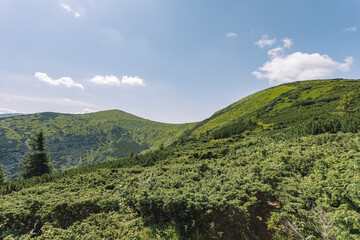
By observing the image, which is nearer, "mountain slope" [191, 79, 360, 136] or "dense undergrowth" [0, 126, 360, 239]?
"dense undergrowth" [0, 126, 360, 239]

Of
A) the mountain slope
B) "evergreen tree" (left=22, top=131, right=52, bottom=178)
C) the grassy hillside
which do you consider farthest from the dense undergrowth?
the grassy hillside

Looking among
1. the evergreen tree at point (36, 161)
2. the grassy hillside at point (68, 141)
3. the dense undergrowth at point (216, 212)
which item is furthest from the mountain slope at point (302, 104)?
the grassy hillside at point (68, 141)

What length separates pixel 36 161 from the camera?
3216cm

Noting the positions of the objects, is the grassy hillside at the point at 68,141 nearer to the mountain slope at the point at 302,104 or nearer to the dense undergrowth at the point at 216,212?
the mountain slope at the point at 302,104

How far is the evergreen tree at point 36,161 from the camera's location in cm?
3166

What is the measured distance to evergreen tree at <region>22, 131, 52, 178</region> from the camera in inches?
1246

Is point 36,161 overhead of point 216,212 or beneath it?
beneath

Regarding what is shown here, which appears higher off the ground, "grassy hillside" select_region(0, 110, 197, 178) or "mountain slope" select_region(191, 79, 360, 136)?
"mountain slope" select_region(191, 79, 360, 136)

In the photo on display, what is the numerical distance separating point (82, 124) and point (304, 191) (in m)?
230

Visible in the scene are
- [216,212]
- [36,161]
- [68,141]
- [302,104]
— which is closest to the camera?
[216,212]

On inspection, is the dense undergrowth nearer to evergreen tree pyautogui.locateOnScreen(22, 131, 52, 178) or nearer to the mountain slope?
evergreen tree pyautogui.locateOnScreen(22, 131, 52, 178)

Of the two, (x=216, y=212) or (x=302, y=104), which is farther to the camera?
(x=302, y=104)

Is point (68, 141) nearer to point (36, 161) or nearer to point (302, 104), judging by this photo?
point (36, 161)

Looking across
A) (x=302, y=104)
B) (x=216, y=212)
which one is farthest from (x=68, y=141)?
(x=302, y=104)
